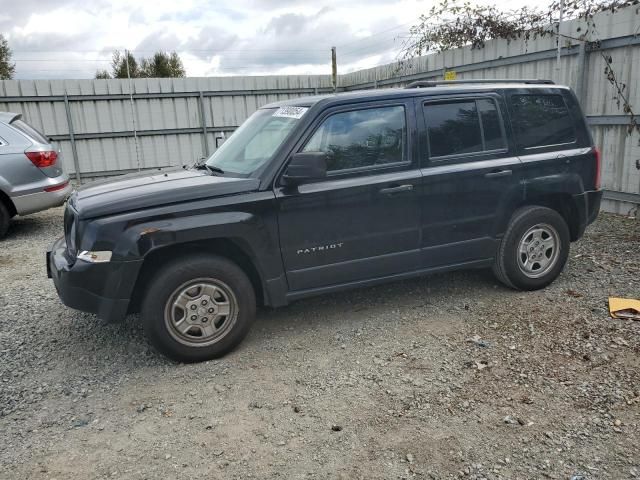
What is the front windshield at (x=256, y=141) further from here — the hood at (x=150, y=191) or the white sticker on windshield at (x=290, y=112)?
the hood at (x=150, y=191)

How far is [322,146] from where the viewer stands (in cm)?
407

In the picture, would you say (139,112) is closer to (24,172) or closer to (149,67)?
(24,172)

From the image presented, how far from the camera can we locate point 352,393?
3.38m

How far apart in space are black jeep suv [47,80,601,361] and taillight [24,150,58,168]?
3973mm

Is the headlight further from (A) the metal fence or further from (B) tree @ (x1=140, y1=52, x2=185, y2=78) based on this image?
(B) tree @ (x1=140, y1=52, x2=185, y2=78)

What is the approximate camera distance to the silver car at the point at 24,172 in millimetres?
7554

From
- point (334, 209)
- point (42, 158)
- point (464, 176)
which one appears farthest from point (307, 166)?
point (42, 158)

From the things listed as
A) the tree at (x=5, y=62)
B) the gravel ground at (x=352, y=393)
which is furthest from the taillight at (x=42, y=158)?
the tree at (x=5, y=62)

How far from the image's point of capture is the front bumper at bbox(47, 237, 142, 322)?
353 cm

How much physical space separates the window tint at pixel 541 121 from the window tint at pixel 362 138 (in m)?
1.19

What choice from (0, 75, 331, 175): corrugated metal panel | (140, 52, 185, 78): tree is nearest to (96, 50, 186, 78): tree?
(140, 52, 185, 78): tree

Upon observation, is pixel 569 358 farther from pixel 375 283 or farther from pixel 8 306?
pixel 8 306

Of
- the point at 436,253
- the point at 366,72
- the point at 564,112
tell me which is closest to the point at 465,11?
the point at 366,72

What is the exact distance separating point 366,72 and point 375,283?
1069 centimetres
